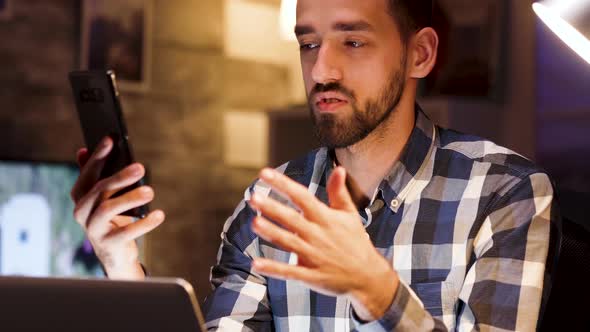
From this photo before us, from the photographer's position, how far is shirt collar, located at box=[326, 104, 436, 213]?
151cm

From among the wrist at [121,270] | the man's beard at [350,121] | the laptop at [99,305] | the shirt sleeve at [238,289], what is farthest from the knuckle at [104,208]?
the laptop at [99,305]

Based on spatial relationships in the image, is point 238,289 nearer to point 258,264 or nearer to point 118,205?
point 118,205

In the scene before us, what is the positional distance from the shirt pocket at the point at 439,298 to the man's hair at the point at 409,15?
445 millimetres

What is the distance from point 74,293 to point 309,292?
715 millimetres

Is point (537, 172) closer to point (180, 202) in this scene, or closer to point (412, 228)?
point (412, 228)

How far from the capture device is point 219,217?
369cm

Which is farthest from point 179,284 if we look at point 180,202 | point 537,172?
point 180,202

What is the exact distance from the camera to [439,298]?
1389 mm

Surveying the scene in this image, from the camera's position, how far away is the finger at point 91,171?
1502mm

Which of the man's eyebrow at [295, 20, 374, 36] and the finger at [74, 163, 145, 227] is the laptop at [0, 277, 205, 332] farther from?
the man's eyebrow at [295, 20, 374, 36]

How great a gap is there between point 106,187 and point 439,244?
1.76 feet

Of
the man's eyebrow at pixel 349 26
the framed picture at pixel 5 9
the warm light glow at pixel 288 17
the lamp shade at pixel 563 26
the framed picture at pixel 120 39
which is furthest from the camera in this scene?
the warm light glow at pixel 288 17

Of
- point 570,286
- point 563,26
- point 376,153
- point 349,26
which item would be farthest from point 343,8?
point 570,286

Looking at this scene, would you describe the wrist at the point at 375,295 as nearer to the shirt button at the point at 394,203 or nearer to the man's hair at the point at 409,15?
the shirt button at the point at 394,203
